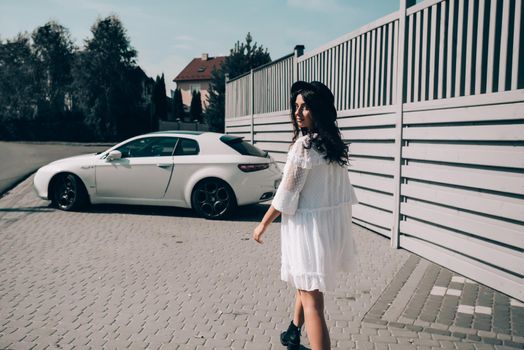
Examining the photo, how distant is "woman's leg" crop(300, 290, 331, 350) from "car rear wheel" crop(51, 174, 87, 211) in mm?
6846

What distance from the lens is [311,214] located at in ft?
9.98

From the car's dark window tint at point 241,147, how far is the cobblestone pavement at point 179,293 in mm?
1424

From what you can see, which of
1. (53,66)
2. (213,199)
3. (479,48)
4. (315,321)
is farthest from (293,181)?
(53,66)

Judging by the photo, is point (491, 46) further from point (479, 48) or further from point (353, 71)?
point (353, 71)

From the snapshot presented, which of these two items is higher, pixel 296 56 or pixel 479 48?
pixel 296 56

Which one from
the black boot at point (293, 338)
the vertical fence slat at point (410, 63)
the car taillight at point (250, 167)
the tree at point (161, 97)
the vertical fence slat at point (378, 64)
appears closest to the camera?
the black boot at point (293, 338)

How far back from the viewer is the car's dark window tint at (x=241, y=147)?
8.63m

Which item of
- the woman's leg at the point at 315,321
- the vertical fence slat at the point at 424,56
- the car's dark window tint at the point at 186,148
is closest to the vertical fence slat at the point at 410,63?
the vertical fence slat at the point at 424,56

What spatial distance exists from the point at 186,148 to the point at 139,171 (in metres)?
0.90

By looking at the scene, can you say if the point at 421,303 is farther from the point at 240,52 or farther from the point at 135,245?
the point at 240,52

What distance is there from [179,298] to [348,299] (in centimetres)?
157

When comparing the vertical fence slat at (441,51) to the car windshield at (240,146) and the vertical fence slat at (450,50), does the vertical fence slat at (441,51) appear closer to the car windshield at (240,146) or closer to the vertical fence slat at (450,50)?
the vertical fence slat at (450,50)

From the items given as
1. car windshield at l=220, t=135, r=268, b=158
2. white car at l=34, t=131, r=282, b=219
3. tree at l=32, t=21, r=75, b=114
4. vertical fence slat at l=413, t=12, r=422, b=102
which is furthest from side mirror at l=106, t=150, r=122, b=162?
tree at l=32, t=21, r=75, b=114

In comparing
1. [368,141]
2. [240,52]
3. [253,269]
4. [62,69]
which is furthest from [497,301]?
[62,69]
